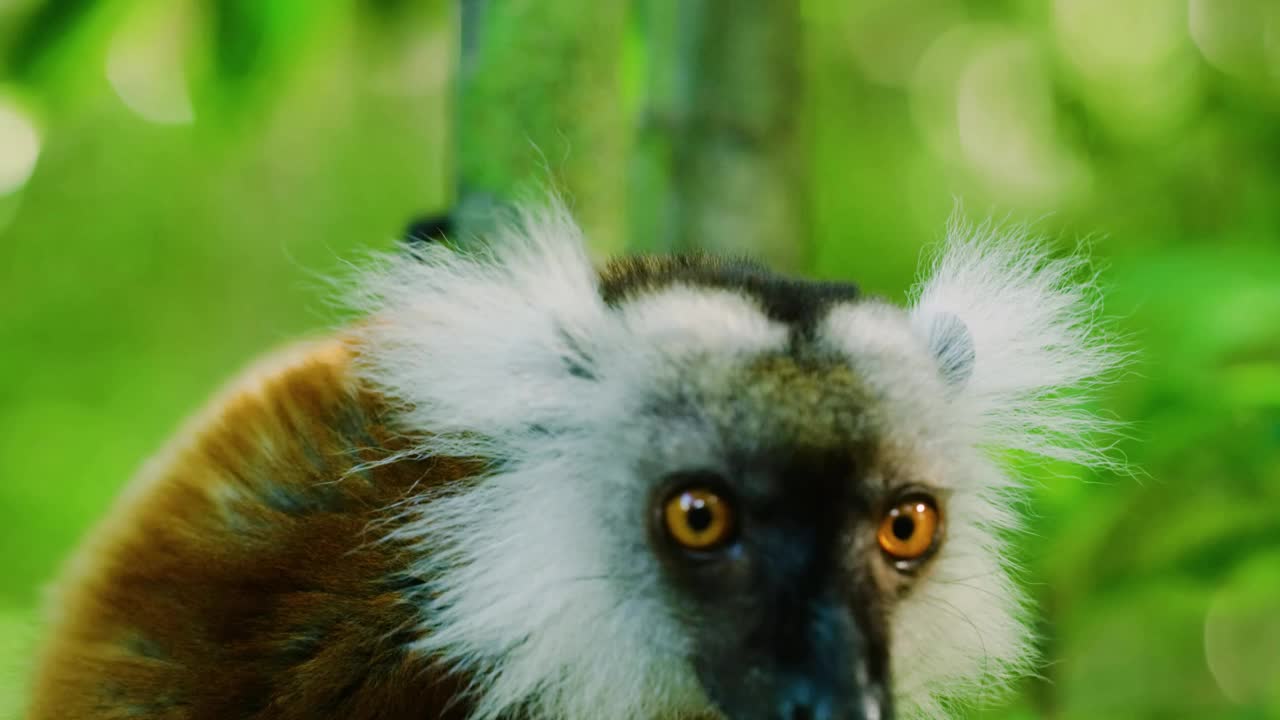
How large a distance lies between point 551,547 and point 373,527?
0.44 m

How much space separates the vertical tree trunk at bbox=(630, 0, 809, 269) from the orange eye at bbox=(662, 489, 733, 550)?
158cm

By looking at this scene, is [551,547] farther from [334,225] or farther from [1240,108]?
[334,225]

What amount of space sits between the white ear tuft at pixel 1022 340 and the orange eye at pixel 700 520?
0.93 m

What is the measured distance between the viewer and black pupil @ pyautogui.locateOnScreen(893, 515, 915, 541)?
9.12 ft

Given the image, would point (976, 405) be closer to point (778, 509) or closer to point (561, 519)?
point (778, 509)

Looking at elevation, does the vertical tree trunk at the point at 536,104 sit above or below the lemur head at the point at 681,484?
above

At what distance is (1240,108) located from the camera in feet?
18.0

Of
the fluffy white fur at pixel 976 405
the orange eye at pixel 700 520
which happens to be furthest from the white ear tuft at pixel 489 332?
the fluffy white fur at pixel 976 405

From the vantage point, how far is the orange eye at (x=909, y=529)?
2.76 m

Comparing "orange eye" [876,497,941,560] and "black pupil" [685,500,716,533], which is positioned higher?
"orange eye" [876,497,941,560]

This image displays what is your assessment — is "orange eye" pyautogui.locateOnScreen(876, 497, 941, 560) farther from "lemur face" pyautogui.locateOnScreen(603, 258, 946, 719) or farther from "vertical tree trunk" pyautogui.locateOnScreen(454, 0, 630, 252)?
"vertical tree trunk" pyautogui.locateOnScreen(454, 0, 630, 252)

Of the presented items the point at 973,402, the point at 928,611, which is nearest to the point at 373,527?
the point at 928,611

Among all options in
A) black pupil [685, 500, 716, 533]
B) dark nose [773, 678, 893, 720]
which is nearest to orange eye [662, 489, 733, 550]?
black pupil [685, 500, 716, 533]

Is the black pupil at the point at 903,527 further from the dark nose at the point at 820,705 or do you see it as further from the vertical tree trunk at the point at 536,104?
the vertical tree trunk at the point at 536,104
